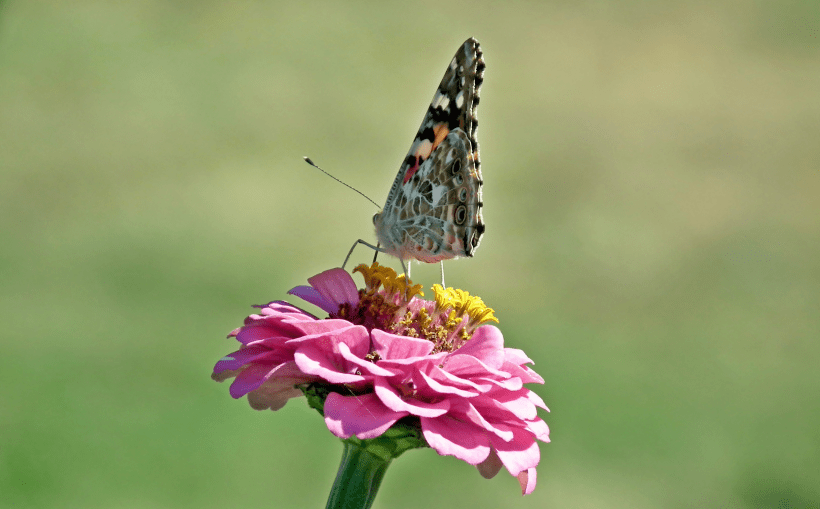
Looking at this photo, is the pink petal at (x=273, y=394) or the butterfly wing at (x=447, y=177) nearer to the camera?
the pink petal at (x=273, y=394)

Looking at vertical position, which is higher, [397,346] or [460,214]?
[460,214]

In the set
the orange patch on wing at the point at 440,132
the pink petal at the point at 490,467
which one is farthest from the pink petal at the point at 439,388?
the orange patch on wing at the point at 440,132

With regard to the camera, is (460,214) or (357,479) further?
(460,214)

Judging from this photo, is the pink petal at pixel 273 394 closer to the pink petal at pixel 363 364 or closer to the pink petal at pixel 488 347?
the pink petal at pixel 363 364

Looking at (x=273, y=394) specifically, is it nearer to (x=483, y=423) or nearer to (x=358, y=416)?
(x=358, y=416)

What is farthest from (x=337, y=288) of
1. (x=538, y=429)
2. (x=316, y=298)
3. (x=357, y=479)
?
(x=538, y=429)

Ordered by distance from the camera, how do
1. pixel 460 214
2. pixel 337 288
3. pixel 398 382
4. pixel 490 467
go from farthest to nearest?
pixel 460 214 < pixel 337 288 < pixel 490 467 < pixel 398 382

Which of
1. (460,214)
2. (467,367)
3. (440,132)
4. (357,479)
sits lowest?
(357,479)
